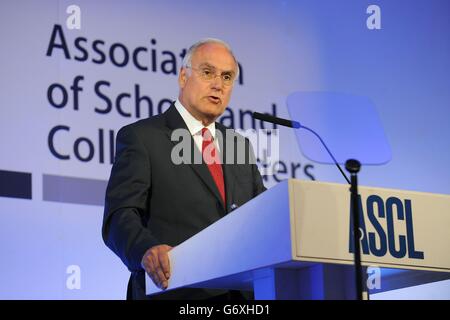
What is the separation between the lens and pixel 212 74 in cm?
291

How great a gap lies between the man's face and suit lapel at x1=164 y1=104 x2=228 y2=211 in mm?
64

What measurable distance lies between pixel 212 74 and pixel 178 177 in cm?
48

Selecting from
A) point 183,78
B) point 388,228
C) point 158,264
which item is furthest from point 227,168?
point 388,228

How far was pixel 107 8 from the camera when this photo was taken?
4.01 metres

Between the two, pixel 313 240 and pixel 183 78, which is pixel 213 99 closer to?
pixel 183 78

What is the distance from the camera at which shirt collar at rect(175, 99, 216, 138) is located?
2.83 m

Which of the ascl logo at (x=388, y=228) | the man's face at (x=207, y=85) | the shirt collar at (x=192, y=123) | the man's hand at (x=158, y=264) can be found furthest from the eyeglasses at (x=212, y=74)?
the ascl logo at (x=388, y=228)

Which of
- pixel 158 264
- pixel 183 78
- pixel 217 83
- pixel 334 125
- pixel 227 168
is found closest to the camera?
pixel 158 264

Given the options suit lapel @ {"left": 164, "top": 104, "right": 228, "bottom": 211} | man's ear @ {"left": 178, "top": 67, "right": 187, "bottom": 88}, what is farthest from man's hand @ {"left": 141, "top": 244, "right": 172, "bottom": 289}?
man's ear @ {"left": 178, "top": 67, "right": 187, "bottom": 88}

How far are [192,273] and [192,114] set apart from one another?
1002 millimetres

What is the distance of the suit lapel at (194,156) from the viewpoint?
262cm

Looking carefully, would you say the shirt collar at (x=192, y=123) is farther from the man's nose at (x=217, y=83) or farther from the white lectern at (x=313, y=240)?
the white lectern at (x=313, y=240)

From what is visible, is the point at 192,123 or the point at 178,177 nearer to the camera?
the point at 178,177

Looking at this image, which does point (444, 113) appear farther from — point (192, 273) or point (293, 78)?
point (192, 273)
